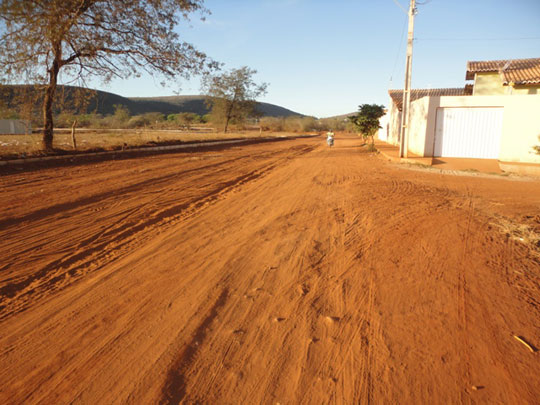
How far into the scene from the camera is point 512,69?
20.6m

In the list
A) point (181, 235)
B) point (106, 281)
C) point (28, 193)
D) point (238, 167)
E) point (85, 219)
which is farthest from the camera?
point (238, 167)

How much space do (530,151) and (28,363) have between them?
1676cm

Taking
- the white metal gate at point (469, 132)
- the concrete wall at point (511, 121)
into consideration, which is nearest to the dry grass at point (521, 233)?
the concrete wall at point (511, 121)

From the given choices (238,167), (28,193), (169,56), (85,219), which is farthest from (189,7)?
(85,219)

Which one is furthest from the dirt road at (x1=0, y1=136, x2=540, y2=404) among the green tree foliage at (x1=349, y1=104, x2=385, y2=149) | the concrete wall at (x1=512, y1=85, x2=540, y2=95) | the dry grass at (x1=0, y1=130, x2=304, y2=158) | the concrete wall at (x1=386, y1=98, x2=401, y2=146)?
the concrete wall at (x1=386, y1=98, x2=401, y2=146)

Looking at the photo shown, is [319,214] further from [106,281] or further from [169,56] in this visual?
[169,56]

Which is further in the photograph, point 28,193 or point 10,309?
point 28,193

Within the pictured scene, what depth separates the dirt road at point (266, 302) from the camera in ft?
7.54

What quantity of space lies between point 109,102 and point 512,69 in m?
80.1

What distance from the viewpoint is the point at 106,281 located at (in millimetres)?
3688

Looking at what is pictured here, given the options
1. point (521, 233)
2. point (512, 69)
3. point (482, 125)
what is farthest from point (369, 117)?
point (521, 233)

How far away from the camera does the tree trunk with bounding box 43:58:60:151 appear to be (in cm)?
1328

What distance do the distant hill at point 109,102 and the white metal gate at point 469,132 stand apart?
15952 mm

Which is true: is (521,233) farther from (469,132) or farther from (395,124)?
(395,124)
